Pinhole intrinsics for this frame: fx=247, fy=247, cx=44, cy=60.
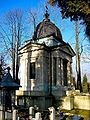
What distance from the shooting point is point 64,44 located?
26.0 meters

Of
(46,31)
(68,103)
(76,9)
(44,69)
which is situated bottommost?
(68,103)

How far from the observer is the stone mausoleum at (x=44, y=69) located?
920 inches

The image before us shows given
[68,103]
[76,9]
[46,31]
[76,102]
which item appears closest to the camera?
[76,9]

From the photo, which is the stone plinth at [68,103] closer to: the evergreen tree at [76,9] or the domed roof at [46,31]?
the domed roof at [46,31]

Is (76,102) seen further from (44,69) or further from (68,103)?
(44,69)

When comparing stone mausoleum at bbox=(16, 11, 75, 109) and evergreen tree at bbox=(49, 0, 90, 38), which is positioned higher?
evergreen tree at bbox=(49, 0, 90, 38)

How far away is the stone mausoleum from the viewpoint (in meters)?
23.4

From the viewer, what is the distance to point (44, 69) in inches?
957

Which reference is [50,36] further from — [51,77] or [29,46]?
A: [51,77]

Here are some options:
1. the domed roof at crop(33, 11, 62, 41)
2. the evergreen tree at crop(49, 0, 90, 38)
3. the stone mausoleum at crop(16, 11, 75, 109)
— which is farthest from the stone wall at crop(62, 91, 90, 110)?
the evergreen tree at crop(49, 0, 90, 38)

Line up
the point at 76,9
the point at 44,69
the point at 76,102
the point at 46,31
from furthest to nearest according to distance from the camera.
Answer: the point at 46,31 → the point at 44,69 → the point at 76,102 → the point at 76,9

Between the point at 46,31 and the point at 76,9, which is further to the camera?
the point at 46,31

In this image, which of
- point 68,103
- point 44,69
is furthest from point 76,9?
point 44,69

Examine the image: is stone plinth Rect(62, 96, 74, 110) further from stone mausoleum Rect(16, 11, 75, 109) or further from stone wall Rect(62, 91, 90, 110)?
stone mausoleum Rect(16, 11, 75, 109)
